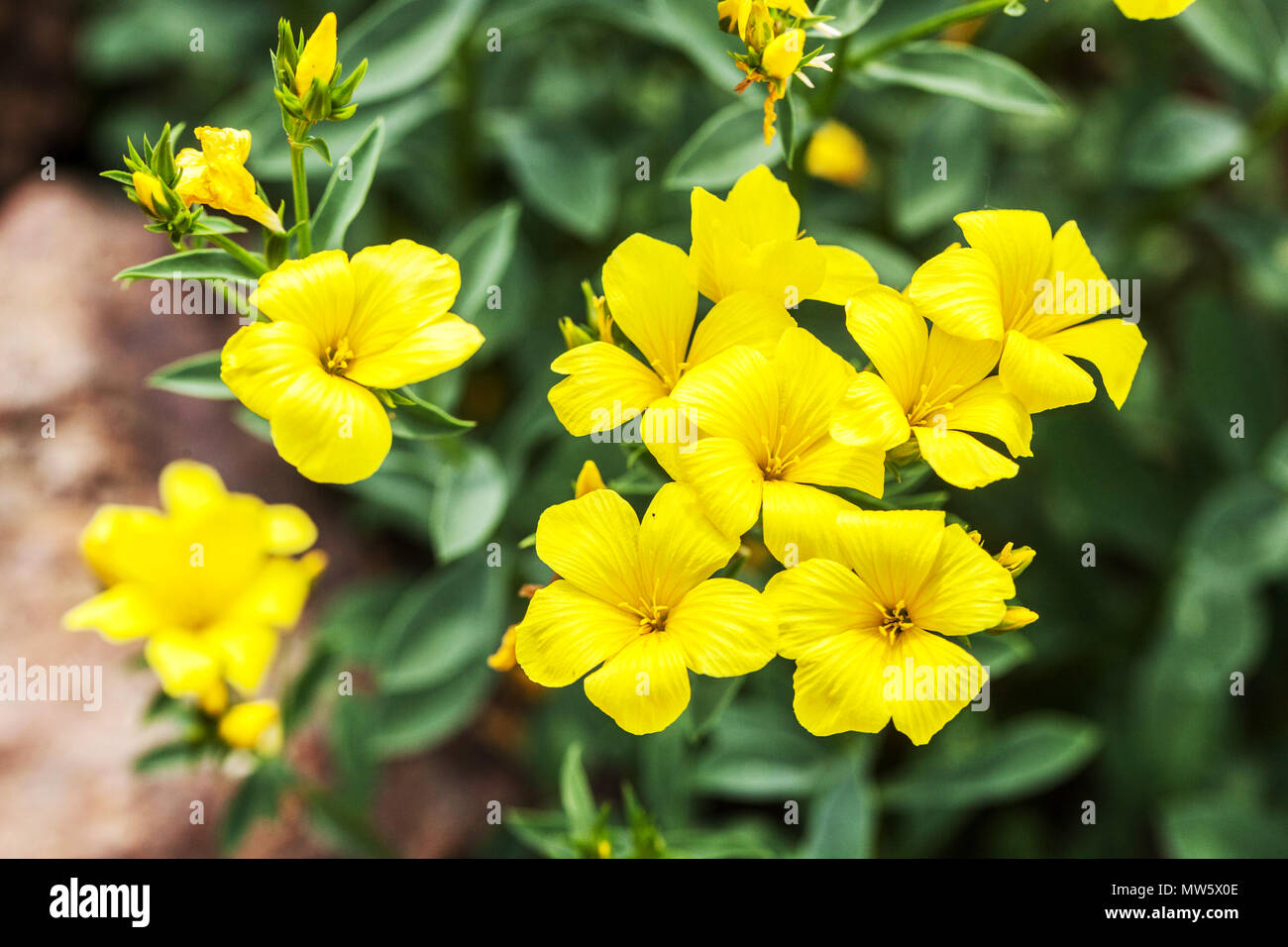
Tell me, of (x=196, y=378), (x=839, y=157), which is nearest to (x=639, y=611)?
(x=196, y=378)

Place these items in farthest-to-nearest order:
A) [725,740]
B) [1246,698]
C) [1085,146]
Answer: [1085,146]
[1246,698]
[725,740]

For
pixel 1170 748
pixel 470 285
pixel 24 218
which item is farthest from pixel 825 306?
pixel 24 218

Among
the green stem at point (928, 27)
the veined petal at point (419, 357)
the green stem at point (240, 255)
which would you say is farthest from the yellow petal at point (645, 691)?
the green stem at point (928, 27)

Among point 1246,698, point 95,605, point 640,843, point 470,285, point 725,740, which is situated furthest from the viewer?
point 1246,698

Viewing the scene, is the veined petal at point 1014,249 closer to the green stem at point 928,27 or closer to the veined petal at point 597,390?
the green stem at point 928,27
